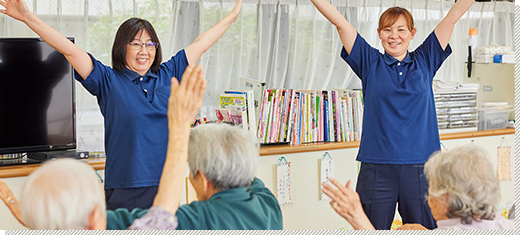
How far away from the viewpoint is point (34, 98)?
2.57m

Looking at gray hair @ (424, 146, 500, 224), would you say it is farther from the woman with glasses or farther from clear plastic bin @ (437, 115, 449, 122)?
clear plastic bin @ (437, 115, 449, 122)

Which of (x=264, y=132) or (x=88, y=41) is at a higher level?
(x=88, y=41)

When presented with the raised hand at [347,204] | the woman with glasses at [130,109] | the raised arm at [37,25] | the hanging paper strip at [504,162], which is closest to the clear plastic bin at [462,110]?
the hanging paper strip at [504,162]

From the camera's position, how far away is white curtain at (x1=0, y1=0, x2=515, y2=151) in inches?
116

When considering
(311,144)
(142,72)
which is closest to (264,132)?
(311,144)

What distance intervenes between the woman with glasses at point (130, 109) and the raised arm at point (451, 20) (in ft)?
3.83

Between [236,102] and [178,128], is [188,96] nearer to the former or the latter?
[178,128]

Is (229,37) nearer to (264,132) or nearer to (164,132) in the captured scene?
(264,132)

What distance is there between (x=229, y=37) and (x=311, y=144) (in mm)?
791

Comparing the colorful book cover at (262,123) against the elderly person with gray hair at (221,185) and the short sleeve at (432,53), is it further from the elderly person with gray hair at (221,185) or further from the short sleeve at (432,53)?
the elderly person with gray hair at (221,185)

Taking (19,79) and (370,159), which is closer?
(370,159)

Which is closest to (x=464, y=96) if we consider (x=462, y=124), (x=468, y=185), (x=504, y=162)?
(x=462, y=124)

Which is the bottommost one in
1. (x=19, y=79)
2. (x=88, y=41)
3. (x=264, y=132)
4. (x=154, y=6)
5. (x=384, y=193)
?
(x=384, y=193)

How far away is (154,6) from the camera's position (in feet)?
10.1
